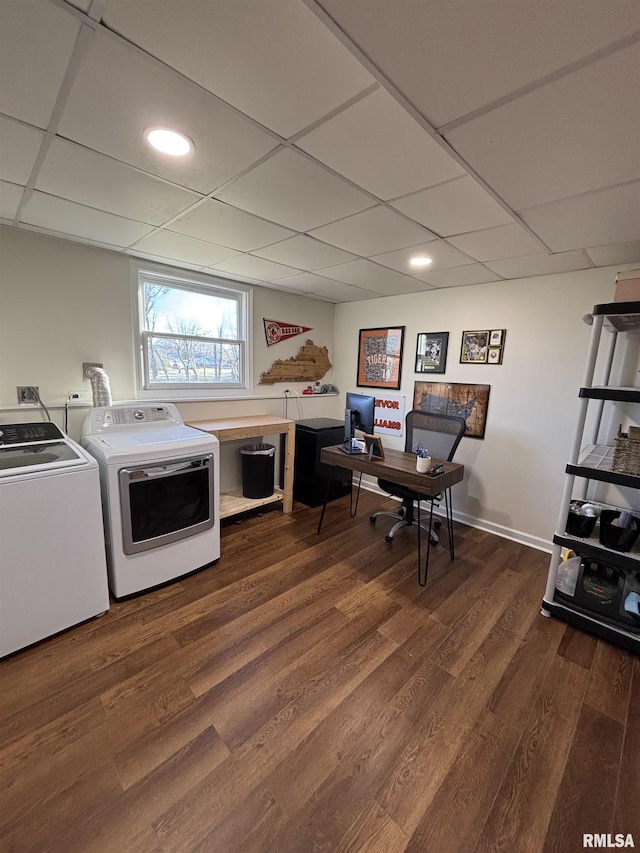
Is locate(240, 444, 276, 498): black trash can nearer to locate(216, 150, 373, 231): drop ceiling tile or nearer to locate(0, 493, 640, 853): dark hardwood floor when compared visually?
locate(0, 493, 640, 853): dark hardwood floor

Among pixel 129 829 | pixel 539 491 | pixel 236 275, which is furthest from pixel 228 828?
pixel 236 275

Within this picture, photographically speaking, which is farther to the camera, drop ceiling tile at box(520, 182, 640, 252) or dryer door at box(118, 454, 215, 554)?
dryer door at box(118, 454, 215, 554)

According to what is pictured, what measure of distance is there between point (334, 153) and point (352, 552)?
2490mm

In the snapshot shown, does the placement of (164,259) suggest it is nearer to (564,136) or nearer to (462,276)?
(462,276)

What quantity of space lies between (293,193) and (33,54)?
3.07 feet

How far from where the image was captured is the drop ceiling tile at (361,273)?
2651mm

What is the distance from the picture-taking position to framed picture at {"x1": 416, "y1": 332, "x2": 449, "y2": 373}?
3330 mm

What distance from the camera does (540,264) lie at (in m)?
2.42

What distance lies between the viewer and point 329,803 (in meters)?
1.14

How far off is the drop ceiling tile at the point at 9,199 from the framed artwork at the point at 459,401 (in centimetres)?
318

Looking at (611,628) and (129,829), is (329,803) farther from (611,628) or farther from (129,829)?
(611,628)

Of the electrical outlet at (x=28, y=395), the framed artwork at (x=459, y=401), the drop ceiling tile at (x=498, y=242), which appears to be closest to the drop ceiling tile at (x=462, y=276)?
the drop ceiling tile at (x=498, y=242)

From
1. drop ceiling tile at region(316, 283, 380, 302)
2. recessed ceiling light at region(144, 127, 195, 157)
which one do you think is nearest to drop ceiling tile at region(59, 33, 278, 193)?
recessed ceiling light at region(144, 127, 195, 157)

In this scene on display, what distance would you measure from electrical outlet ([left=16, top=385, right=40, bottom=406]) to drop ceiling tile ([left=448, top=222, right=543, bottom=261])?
9.43 ft
